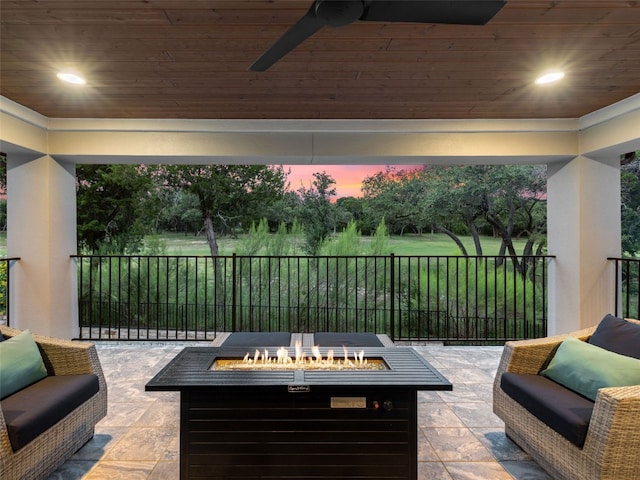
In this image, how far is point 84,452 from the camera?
7.00ft

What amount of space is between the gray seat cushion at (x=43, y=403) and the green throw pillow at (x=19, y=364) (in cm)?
4

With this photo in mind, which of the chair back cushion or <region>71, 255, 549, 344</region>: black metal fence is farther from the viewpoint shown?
<region>71, 255, 549, 344</region>: black metal fence

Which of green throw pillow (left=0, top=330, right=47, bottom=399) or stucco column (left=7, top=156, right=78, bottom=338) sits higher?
stucco column (left=7, top=156, right=78, bottom=338)

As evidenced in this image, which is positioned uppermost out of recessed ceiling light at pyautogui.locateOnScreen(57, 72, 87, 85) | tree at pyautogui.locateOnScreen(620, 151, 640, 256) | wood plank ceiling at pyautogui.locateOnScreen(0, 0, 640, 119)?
wood plank ceiling at pyautogui.locateOnScreen(0, 0, 640, 119)

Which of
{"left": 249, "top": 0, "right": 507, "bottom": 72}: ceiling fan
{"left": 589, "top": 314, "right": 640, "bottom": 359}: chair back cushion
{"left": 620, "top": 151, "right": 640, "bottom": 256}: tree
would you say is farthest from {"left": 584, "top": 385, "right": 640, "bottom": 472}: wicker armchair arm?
{"left": 620, "top": 151, "right": 640, "bottom": 256}: tree

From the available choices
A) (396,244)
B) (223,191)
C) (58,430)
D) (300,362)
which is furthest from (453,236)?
(58,430)

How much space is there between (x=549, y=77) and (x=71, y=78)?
3.60 meters

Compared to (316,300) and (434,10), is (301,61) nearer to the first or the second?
(434,10)

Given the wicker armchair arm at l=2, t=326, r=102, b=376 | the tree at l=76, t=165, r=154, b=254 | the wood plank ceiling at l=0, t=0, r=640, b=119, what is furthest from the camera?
the tree at l=76, t=165, r=154, b=254

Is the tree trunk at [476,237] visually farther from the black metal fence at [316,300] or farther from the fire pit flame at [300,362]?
the fire pit flame at [300,362]

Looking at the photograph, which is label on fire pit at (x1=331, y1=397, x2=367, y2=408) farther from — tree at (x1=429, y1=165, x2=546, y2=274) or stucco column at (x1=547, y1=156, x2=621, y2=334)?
tree at (x1=429, y1=165, x2=546, y2=274)

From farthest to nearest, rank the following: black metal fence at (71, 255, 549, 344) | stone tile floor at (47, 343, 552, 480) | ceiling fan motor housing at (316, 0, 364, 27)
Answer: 1. black metal fence at (71, 255, 549, 344)
2. stone tile floor at (47, 343, 552, 480)
3. ceiling fan motor housing at (316, 0, 364, 27)

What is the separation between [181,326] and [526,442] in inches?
231

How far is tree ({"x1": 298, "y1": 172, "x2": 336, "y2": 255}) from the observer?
8250 mm
